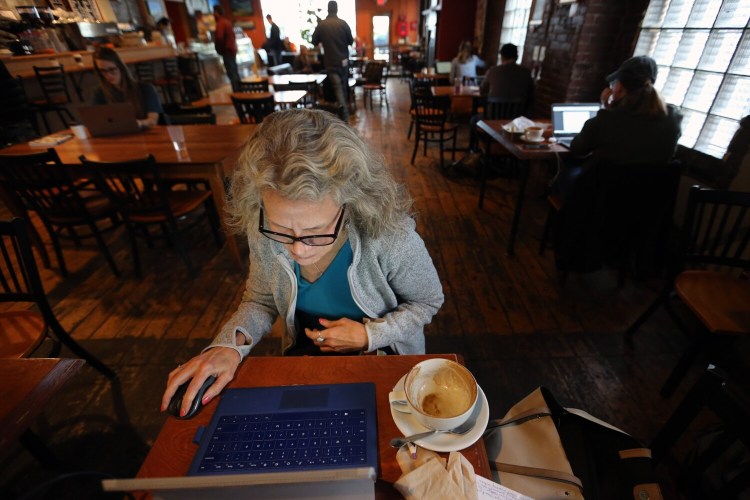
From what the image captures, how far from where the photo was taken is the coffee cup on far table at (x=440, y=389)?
0.69 metres

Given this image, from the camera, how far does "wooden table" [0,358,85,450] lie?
0.75 m

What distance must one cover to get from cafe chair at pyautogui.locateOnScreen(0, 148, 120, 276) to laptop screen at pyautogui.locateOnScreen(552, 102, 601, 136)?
3.32 m

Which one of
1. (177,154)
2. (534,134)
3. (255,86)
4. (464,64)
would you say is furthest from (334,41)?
(534,134)

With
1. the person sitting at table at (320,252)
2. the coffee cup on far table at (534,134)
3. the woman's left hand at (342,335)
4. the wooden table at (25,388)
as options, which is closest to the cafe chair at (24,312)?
the wooden table at (25,388)

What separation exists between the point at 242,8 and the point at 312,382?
17.1m

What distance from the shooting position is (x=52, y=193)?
212cm

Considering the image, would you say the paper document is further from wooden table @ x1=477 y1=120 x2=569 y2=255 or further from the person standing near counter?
the person standing near counter

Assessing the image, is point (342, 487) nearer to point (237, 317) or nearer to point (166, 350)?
point (237, 317)

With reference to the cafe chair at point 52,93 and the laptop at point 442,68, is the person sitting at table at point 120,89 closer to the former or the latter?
the cafe chair at point 52,93

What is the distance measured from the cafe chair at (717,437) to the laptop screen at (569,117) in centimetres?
211

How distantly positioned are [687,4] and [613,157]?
57.6 inches

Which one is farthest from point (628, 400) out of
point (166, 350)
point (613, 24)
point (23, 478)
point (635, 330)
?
point (613, 24)

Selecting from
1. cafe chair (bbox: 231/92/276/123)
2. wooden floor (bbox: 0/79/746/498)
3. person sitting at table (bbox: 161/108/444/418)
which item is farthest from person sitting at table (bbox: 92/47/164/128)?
person sitting at table (bbox: 161/108/444/418)

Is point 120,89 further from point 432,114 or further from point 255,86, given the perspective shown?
point 432,114
